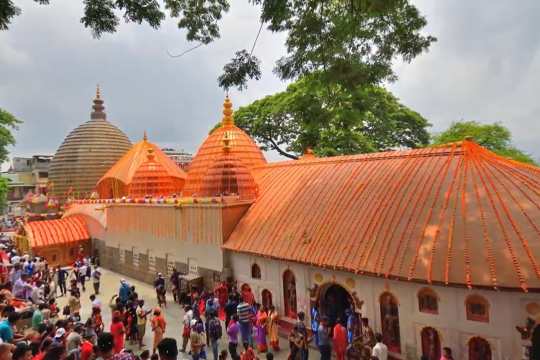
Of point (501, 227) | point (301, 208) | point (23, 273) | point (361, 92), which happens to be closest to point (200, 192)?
point (301, 208)

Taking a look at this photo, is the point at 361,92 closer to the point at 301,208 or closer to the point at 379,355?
the point at 301,208

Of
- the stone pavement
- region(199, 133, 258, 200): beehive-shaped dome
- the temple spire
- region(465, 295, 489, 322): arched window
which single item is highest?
the temple spire

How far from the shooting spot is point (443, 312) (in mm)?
8312

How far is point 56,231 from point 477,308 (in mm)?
23497

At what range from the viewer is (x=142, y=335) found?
10812 millimetres

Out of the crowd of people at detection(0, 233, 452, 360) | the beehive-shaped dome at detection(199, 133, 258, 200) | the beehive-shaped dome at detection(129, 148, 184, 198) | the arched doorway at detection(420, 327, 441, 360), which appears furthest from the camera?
the beehive-shaped dome at detection(129, 148, 184, 198)

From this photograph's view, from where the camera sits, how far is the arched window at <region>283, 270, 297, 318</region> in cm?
1159

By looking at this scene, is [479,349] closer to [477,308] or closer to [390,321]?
[477,308]

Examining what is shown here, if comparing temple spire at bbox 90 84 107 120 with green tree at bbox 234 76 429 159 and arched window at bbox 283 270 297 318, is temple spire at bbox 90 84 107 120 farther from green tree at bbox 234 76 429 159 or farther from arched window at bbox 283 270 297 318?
arched window at bbox 283 270 297 318

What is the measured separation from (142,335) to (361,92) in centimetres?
951

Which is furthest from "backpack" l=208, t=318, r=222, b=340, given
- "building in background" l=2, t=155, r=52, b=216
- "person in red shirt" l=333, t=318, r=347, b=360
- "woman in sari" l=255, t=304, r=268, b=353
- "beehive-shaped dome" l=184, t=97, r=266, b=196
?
"building in background" l=2, t=155, r=52, b=216

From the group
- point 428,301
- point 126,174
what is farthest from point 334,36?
point 126,174

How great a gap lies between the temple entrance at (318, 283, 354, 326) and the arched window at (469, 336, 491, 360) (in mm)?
3489

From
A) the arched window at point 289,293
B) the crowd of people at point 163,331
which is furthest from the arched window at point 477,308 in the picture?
the arched window at point 289,293
